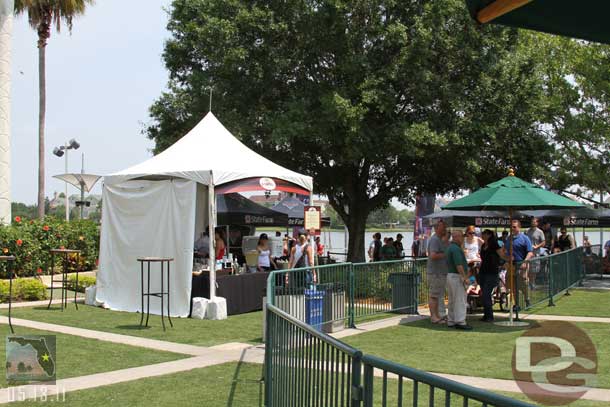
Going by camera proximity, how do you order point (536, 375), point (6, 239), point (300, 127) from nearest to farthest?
point (536, 375)
point (6, 239)
point (300, 127)

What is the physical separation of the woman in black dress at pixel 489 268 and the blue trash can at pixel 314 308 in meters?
3.66

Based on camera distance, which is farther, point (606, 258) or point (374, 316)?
point (606, 258)

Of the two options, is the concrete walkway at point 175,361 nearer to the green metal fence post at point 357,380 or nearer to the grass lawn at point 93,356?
the grass lawn at point 93,356

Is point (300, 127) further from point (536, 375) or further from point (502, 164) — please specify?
point (536, 375)

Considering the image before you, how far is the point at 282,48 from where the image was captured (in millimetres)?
24734

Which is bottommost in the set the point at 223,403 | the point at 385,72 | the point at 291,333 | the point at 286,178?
the point at 223,403

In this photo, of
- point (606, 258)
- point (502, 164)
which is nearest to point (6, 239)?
point (502, 164)

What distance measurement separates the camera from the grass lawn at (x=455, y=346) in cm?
891

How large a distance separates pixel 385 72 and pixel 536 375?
1582 cm

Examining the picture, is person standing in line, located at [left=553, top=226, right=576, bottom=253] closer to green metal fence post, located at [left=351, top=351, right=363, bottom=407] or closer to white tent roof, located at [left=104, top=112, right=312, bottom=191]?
white tent roof, located at [left=104, top=112, right=312, bottom=191]

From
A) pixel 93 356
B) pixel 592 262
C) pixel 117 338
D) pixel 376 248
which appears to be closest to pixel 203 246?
pixel 117 338

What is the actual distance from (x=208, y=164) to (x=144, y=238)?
2.31 m

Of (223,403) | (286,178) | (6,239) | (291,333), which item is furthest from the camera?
(6,239)

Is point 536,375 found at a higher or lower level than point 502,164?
lower
